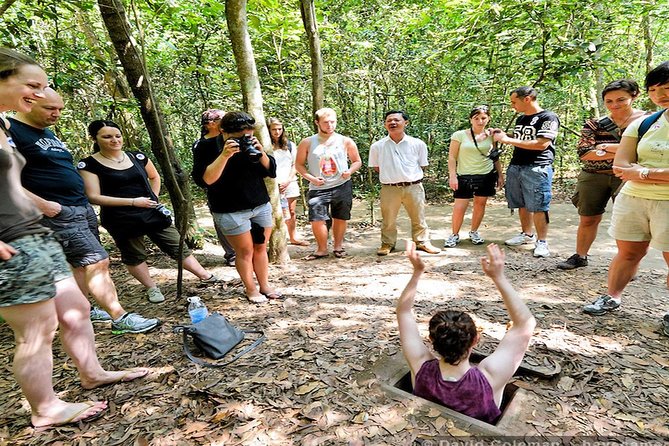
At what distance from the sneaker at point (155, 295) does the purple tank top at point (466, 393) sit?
9.49 ft

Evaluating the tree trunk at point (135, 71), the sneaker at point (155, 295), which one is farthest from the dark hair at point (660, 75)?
the sneaker at point (155, 295)

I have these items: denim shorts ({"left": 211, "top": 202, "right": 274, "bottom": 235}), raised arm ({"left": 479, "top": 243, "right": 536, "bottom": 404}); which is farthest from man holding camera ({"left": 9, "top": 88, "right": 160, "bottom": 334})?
raised arm ({"left": 479, "top": 243, "right": 536, "bottom": 404})

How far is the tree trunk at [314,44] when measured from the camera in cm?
556

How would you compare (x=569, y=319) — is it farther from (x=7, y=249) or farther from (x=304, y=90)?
(x=304, y=90)

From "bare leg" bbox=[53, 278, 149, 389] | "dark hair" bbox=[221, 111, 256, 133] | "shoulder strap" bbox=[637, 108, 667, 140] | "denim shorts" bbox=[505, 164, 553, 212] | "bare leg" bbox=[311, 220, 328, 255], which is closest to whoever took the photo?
"bare leg" bbox=[53, 278, 149, 389]

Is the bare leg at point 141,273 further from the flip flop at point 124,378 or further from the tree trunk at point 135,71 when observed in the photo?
the flip flop at point 124,378

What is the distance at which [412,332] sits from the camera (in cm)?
221

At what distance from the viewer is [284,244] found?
4668 millimetres

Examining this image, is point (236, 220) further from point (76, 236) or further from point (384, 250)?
point (384, 250)

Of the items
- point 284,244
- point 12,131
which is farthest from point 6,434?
point 284,244

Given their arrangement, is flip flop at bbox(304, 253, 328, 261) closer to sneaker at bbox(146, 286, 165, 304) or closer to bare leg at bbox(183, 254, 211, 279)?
bare leg at bbox(183, 254, 211, 279)

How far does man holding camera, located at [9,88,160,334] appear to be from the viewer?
2.55 meters

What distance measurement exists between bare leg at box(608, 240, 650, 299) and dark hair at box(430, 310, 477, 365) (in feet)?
6.36

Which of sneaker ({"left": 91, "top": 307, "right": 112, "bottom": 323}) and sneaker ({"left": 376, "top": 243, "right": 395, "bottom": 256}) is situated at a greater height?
sneaker ({"left": 91, "top": 307, "right": 112, "bottom": 323})
